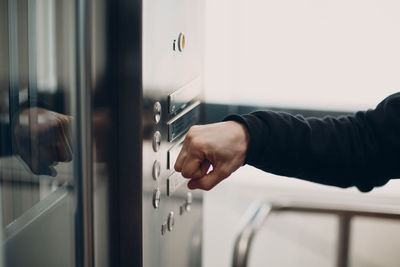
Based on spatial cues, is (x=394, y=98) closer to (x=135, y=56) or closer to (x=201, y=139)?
(x=201, y=139)

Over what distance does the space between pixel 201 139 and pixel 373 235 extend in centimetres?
238

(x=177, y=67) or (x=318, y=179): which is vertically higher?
(x=177, y=67)

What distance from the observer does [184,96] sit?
1.30 meters

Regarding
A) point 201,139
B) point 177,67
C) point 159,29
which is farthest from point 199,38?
point 201,139

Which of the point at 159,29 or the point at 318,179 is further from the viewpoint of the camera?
the point at 318,179

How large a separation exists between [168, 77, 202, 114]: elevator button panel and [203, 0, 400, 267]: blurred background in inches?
70.5

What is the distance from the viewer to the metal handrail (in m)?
1.41

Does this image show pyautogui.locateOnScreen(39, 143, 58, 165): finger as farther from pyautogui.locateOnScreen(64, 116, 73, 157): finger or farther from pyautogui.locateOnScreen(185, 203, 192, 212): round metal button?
pyautogui.locateOnScreen(185, 203, 192, 212): round metal button

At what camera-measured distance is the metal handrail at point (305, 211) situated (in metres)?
1.41

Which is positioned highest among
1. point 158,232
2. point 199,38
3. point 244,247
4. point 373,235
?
point 199,38

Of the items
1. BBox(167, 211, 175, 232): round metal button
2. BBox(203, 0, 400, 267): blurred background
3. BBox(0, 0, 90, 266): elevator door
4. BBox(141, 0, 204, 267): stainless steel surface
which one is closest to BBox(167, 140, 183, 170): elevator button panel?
BBox(141, 0, 204, 267): stainless steel surface

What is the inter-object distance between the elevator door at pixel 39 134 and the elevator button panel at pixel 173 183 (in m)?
0.27

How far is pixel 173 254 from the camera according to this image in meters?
1.33

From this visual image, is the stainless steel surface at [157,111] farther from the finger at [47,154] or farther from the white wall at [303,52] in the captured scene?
the white wall at [303,52]
